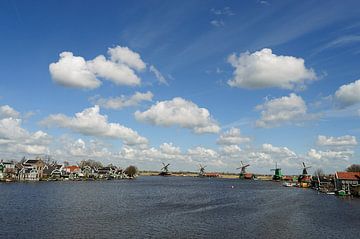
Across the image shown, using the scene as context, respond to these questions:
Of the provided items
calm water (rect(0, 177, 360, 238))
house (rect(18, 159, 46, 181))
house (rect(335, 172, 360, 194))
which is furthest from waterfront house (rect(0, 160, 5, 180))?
house (rect(335, 172, 360, 194))

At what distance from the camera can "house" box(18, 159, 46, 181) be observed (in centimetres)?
17812

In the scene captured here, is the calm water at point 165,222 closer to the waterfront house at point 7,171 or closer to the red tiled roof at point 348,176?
the red tiled roof at point 348,176

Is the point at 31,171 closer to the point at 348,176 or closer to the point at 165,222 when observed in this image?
the point at 165,222

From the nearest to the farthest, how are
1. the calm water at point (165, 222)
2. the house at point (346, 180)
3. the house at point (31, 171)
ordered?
the calm water at point (165, 222), the house at point (346, 180), the house at point (31, 171)

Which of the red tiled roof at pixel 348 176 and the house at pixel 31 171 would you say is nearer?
the red tiled roof at pixel 348 176

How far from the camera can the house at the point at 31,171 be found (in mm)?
178125

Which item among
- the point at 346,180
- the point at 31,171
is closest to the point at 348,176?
the point at 346,180

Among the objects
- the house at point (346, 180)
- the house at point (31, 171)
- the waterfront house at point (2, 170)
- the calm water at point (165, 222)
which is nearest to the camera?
the calm water at point (165, 222)

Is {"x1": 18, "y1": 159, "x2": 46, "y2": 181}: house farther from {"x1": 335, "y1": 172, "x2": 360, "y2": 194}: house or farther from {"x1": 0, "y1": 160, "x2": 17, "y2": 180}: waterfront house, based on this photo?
{"x1": 335, "y1": 172, "x2": 360, "y2": 194}: house

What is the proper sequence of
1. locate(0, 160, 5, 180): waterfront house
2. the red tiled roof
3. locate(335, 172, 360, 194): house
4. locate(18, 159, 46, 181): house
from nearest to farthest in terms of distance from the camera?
locate(335, 172, 360, 194): house → the red tiled roof → locate(0, 160, 5, 180): waterfront house → locate(18, 159, 46, 181): house

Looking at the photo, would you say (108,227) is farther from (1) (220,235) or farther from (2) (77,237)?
(1) (220,235)

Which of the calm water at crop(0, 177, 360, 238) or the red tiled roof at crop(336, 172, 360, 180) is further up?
the red tiled roof at crop(336, 172, 360, 180)

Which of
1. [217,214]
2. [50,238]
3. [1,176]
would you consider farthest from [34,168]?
[50,238]

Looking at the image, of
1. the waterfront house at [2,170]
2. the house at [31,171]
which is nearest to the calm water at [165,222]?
the waterfront house at [2,170]
